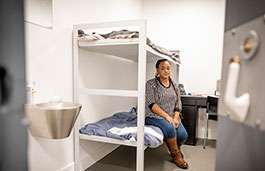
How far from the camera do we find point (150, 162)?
1965mm

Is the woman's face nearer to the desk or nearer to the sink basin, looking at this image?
the desk

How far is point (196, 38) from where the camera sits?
9.31 feet

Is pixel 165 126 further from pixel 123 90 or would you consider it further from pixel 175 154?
pixel 123 90

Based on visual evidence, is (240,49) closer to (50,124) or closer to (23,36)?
(23,36)

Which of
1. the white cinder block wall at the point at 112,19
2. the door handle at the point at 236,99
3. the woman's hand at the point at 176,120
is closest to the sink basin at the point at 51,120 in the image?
the white cinder block wall at the point at 112,19

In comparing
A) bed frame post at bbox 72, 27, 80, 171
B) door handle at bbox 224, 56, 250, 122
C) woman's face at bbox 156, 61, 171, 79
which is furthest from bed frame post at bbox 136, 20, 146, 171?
door handle at bbox 224, 56, 250, 122

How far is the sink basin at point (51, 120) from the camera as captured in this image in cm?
100

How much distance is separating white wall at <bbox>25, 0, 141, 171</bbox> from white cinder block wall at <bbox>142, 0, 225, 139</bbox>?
161 cm

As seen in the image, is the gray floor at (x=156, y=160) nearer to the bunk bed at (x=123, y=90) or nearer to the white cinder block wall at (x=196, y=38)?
the bunk bed at (x=123, y=90)

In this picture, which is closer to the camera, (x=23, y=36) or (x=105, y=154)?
(x=23, y=36)

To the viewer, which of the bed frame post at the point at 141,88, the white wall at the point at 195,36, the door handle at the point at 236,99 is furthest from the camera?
the white wall at the point at 195,36

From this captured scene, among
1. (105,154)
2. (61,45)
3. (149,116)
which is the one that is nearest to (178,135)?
(149,116)

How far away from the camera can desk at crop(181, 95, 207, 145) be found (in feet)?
8.25

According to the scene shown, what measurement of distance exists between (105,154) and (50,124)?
4.12 feet
